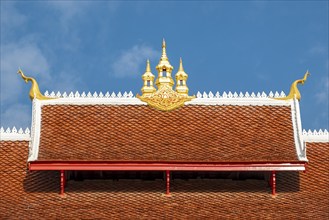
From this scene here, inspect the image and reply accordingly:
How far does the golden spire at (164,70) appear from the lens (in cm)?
3266

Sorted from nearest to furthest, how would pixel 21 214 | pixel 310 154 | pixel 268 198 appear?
pixel 21 214 < pixel 268 198 < pixel 310 154

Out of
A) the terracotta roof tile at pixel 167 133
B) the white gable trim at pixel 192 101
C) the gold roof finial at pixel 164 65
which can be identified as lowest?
the terracotta roof tile at pixel 167 133

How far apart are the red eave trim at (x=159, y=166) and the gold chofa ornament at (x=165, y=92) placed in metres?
3.45

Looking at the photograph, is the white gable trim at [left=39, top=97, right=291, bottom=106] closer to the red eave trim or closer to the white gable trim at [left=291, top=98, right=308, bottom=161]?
the white gable trim at [left=291, top=98, right=308, bottom=161]

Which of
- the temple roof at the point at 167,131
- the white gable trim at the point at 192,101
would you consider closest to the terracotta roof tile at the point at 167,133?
the temple roof at the point at 167,131

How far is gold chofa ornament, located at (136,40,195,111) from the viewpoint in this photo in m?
32.3

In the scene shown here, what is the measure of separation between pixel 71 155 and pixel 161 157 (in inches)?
126

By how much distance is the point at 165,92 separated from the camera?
3256 cm

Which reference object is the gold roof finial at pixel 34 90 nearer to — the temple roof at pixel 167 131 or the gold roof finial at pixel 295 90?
the temple roof at pixel 167 131

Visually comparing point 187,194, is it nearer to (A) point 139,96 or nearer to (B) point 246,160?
(B) point 246,160

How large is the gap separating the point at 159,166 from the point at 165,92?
→ 4166 millimetres

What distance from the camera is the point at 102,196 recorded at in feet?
96.7

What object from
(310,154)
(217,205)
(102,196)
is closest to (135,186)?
(102,196)

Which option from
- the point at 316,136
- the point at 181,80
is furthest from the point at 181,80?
the point at 316,136
